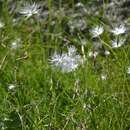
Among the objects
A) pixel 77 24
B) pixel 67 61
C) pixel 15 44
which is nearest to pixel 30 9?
pixel 67 61

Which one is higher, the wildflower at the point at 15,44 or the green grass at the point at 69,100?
the green grass at the point at 69,100

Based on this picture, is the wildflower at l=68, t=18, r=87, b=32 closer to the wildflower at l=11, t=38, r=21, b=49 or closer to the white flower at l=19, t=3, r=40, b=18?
the wildflower at l=11, t=38, r=21, b=49

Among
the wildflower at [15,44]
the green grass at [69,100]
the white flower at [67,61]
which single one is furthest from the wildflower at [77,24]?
the white flower at [67,61]

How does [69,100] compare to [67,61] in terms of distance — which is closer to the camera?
[67,61]

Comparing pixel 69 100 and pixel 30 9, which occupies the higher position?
pixel 30 9

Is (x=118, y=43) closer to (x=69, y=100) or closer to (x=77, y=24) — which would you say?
(x=69, y=100)

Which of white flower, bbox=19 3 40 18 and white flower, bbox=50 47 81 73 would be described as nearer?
white flower, bbox=50 47 81 73

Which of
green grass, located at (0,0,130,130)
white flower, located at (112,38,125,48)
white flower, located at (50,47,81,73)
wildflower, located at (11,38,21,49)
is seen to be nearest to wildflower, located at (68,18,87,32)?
wildflower, located at (11,38,21,49)

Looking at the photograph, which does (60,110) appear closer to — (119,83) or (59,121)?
(59,121)

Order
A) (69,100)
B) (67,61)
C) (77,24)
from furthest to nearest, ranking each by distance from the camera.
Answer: (77,24) → (69,100) → (67,61)

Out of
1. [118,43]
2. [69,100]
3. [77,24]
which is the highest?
[118,43]

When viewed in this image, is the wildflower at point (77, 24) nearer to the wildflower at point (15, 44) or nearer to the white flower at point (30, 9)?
the wildflower at point (15, 44)

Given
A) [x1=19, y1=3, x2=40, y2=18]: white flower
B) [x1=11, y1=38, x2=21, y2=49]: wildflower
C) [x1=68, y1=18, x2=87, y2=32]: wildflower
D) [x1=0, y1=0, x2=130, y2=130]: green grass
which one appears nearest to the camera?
[x1=0, y1=0, x2=130, y2=130]: green grass
